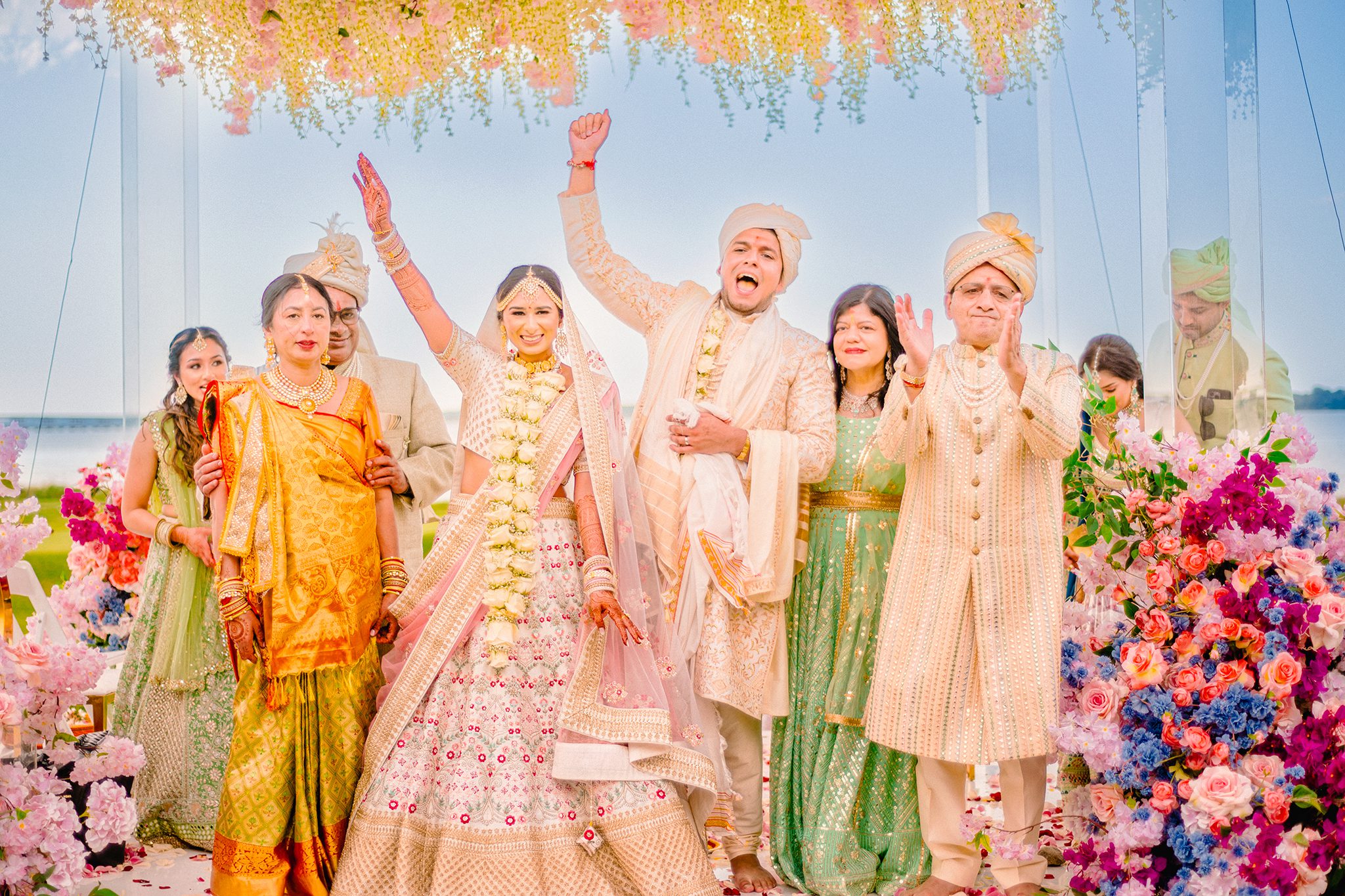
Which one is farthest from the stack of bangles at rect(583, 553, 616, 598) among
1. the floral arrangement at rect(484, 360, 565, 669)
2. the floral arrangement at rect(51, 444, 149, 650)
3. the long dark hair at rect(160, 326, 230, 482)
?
the floral arrangement at rect(51, 444, 149, 650)

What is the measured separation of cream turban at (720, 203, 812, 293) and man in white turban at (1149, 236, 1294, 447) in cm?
121

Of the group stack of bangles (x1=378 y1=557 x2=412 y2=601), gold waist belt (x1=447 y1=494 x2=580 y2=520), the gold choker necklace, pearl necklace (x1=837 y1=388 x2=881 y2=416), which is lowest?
stack of bangles (x1=378 y1=557 x2=412 y2=601)

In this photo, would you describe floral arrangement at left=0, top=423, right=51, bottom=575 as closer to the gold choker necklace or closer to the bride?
the bride

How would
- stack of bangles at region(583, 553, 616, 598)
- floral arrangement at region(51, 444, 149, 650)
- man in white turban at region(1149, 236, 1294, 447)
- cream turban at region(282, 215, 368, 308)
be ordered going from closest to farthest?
stack of bangles at region(583, 553, 616, 598) → man in white turban at region(1149, 236, 1294, 447) → cream turban at region(282, 215, 368, 308) → floral arrangement at region(51, 444, 149, 650)

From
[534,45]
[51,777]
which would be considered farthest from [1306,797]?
[534,45]

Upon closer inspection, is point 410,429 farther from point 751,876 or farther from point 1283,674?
point 1283,674

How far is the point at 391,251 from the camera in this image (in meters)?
3.73

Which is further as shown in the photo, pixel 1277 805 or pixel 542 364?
pixel 542 364

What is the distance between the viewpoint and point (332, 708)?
3500 millimetres

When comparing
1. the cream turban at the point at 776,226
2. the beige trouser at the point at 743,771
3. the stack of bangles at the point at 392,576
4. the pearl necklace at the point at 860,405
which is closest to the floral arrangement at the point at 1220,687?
the pearl necklace at the point at 860,405

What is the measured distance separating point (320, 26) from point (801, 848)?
4309 millimetres

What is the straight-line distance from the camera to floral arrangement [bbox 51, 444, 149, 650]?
188 inches

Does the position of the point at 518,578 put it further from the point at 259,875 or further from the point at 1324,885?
the point at 1324,885

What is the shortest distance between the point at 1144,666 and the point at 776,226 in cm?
180
